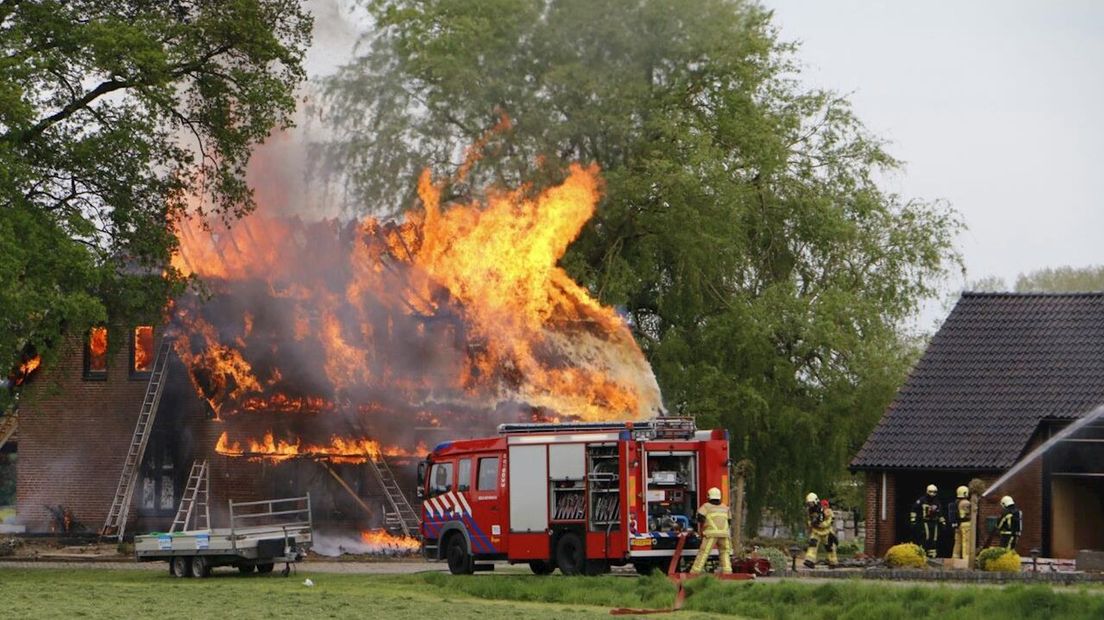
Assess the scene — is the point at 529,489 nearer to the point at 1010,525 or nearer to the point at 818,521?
the point at 818,521

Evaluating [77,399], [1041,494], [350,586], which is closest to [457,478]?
[350,586]

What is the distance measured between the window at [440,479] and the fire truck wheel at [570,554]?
116 inches

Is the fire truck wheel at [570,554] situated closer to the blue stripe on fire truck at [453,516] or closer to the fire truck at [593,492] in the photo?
the fire truck at [593,492]

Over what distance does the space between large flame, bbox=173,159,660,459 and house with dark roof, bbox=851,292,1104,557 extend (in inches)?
275

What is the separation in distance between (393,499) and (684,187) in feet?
35.5

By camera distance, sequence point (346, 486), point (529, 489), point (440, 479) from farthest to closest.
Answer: point (346, 486) → point (440, 479) → point (529, 489)

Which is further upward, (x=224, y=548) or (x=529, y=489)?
(x=529, y=489)

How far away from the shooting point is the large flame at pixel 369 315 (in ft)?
138

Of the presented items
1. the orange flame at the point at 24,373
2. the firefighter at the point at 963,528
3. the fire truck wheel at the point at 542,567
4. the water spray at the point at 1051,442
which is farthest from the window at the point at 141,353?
the firefighter at the point at 963,528

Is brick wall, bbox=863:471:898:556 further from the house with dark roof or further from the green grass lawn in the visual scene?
the green grass lawn

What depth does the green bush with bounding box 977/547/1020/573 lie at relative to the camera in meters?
30.8

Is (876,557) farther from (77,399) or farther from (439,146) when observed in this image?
(77,399)

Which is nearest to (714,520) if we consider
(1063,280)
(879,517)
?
(879,517)

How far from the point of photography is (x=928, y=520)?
3522cm
